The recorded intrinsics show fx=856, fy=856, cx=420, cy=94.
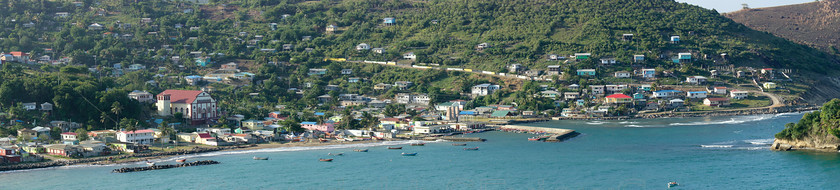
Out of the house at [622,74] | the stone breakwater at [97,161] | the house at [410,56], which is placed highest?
the house at [410,56]

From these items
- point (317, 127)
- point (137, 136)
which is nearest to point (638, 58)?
point (317, 127)

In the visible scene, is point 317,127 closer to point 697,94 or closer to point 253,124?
point 253,124

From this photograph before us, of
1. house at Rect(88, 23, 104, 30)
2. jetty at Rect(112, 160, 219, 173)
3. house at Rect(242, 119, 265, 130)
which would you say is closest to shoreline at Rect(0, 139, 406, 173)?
jetty at Rect(112, 160, 219, 173)

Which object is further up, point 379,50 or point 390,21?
point 390,21

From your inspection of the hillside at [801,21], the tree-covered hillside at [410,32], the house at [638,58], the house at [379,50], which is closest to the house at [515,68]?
the tree-covered hillside at [410,32]

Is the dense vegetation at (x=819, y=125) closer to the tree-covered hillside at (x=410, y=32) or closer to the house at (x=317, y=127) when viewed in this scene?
the house at (x=317, y=127)

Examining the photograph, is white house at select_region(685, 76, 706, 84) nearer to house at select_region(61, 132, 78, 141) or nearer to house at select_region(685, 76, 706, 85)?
house at select_region(685, 76, 706, 85)
